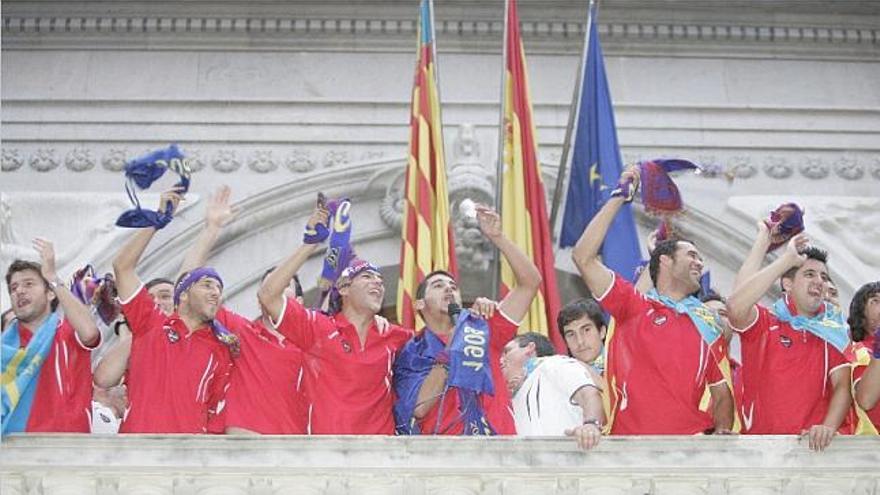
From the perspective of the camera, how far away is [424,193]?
1131 cm

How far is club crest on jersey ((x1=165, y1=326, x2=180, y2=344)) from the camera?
7.65 meters

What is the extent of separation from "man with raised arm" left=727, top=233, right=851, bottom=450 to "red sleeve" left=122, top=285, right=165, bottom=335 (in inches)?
94.7

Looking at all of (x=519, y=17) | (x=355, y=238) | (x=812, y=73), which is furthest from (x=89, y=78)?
(x=812, y=73)

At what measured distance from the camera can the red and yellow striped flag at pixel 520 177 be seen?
37.2 feet

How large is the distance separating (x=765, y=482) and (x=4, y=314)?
333 centimetres

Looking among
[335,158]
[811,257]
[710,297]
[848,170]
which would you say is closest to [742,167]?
[848,170]

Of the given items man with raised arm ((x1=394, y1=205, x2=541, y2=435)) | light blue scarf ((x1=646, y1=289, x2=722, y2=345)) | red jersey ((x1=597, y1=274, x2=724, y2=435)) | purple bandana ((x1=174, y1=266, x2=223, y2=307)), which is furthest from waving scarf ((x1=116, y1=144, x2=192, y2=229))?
light blue scarf ((x1=646, y1=289, x2=722, y2=345))

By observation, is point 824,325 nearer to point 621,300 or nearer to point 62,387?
point 621,300

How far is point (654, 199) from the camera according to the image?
848 cm

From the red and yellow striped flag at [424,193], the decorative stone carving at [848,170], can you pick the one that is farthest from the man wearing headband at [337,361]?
the decorative stone carving at [848,170]

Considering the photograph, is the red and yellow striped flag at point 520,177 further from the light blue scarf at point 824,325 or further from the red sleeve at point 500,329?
the light blue scarf at point 824,325

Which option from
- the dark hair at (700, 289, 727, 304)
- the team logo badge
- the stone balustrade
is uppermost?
the dark hair at (700, 289, 727, 304)

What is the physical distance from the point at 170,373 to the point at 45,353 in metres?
0.51

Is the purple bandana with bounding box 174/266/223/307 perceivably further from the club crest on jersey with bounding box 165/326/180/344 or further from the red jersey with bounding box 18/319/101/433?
the red jersey with bounding box 18/319/101/433
